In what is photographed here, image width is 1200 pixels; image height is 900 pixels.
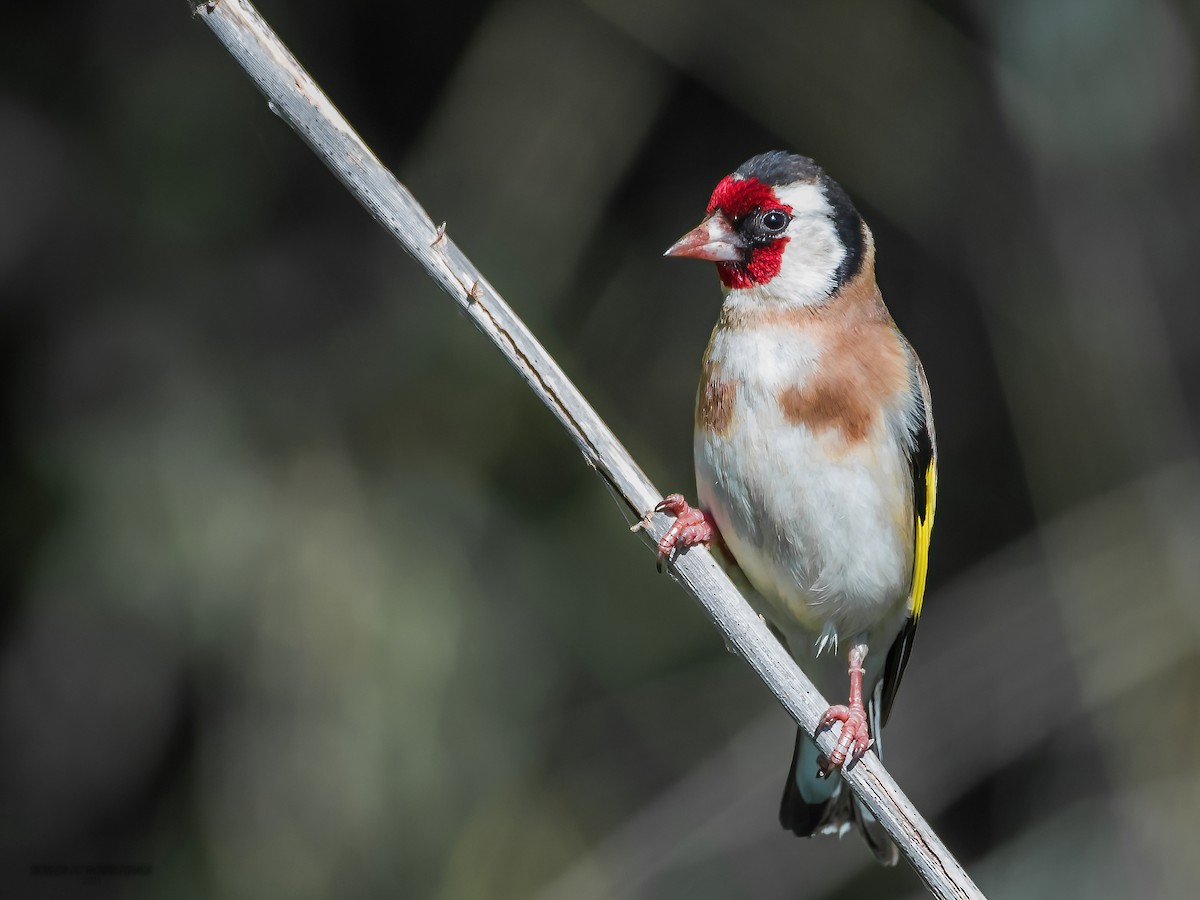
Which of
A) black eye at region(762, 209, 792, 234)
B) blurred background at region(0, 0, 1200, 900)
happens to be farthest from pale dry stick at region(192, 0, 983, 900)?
blurred background at region(0, 0, 1200, 900)

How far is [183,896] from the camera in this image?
4258 mm

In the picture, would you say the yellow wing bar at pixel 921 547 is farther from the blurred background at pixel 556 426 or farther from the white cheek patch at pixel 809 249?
the blurred background at pixel 556 426

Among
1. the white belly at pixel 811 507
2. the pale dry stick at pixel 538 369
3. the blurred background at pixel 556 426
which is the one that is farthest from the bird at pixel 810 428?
the blurred background at pixel 556 426

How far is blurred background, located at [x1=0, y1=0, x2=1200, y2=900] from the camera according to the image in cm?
Result: 452

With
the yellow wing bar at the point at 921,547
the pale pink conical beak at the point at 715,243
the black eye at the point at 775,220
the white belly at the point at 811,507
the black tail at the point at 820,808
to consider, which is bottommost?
the black tail at the point at 820,808

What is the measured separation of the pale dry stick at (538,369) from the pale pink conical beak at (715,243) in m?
0.67

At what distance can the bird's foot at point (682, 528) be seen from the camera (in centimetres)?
279

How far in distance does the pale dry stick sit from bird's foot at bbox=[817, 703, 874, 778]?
0.09ft

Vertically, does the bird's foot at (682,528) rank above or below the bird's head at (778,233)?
below

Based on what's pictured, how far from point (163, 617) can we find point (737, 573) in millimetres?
2212

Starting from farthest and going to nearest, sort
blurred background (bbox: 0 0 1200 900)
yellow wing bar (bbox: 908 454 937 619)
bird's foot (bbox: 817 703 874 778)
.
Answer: blurred background (bbox: 0 0 1200 900) < yellow wing bar (bbox: 908 454 937 619) < bird's foot (bbox: 817 703 874 778)

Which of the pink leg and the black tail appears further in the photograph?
the black tail

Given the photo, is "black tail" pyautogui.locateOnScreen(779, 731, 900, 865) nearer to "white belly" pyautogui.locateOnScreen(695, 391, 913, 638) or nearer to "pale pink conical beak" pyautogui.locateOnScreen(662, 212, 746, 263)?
"white belly" pyautogui.locateOnScreen(695, 391, 913, 638)

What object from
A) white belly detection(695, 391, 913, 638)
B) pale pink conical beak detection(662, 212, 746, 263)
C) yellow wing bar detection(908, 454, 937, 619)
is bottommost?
yellow wing bar detection(908, 454, 937, 619)
